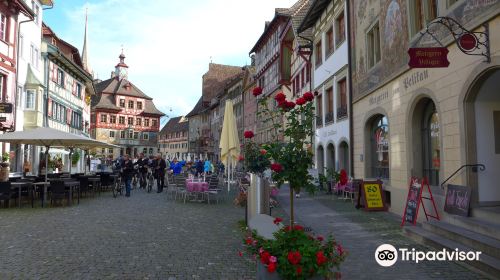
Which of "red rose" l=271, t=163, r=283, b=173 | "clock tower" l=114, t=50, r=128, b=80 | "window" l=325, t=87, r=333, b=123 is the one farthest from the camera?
"clock tower" l=114, t=50, r=128, b=80

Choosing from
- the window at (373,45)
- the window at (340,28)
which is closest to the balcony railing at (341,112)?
the window at (340,28)

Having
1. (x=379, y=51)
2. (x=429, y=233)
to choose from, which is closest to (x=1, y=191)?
(x=429, y=233)

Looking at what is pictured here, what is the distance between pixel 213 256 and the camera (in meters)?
6.24

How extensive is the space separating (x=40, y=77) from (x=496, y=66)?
2669 centimetres

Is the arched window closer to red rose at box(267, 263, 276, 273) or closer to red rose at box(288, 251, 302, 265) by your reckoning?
red rose at box(288, 251, 302, 265)

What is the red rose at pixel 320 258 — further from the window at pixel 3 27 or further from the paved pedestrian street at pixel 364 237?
the window at pixel 3 27

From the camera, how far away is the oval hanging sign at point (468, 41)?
6.89m

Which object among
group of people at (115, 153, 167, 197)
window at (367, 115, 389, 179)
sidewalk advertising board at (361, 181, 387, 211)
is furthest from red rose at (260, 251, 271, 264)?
group of people at (115, 153, 167, 197)

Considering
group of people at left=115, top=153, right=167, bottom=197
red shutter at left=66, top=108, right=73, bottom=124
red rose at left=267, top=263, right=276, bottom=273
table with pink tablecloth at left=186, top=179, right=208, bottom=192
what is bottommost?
red rose at left=267, top=263, right=276, bottom=273

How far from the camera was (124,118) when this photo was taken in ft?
245

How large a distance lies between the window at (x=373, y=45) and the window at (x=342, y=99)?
10.3 feet

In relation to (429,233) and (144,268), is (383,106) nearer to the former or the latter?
(429,233)

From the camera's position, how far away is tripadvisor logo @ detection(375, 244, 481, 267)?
580 cm

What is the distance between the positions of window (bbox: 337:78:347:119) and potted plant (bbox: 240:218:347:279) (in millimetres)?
13003
